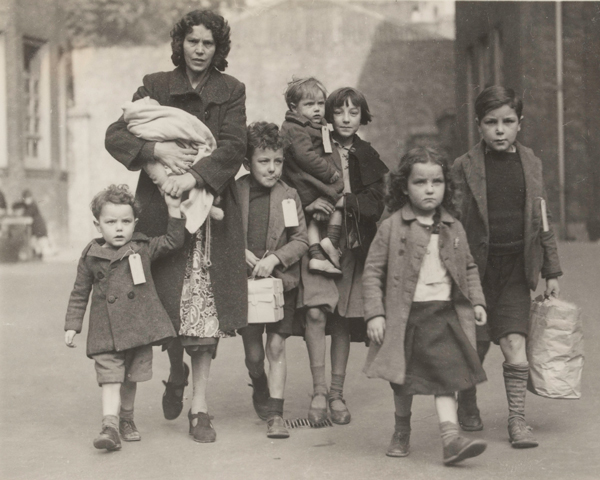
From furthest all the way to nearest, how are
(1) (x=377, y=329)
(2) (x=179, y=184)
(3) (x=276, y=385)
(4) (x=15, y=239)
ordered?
1. (4) (x=15, y=239)
2. (3) (x=276, y=385)
3. (2) (x=179, y=184)
4. (1) (x=377, y=329)

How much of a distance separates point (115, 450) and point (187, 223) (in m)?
→ 1.18

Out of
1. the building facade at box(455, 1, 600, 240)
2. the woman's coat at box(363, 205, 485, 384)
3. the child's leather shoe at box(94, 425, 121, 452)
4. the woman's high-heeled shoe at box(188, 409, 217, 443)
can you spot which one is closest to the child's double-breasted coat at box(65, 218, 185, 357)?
the child's leather shoe at box(94, 425, 121, 452)

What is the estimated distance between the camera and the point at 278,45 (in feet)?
73.7

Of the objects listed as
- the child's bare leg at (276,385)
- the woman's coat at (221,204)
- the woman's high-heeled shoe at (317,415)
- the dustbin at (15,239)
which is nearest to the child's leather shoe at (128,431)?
the woman's coat at (221,204)

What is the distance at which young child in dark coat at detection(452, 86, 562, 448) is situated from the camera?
444 centimetres

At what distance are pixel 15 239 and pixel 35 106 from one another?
3960mm

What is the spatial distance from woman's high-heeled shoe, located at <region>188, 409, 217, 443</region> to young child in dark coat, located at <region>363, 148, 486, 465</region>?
0.95 meters

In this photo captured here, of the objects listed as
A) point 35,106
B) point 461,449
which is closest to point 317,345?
point 461,449

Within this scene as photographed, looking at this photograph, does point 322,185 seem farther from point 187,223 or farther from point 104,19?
point 104,19

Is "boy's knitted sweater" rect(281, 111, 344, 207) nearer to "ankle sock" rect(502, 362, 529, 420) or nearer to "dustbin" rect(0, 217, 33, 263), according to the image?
"ankle sock" rect(502, 362, 529, 420)

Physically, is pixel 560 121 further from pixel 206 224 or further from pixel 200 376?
pixel 200 376

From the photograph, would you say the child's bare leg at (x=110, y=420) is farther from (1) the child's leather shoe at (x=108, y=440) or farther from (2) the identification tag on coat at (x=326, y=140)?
(2) the identification tag on coat at (x=326, y=140)

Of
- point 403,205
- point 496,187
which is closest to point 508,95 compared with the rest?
point 496,187

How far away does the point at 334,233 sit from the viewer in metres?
4.91
